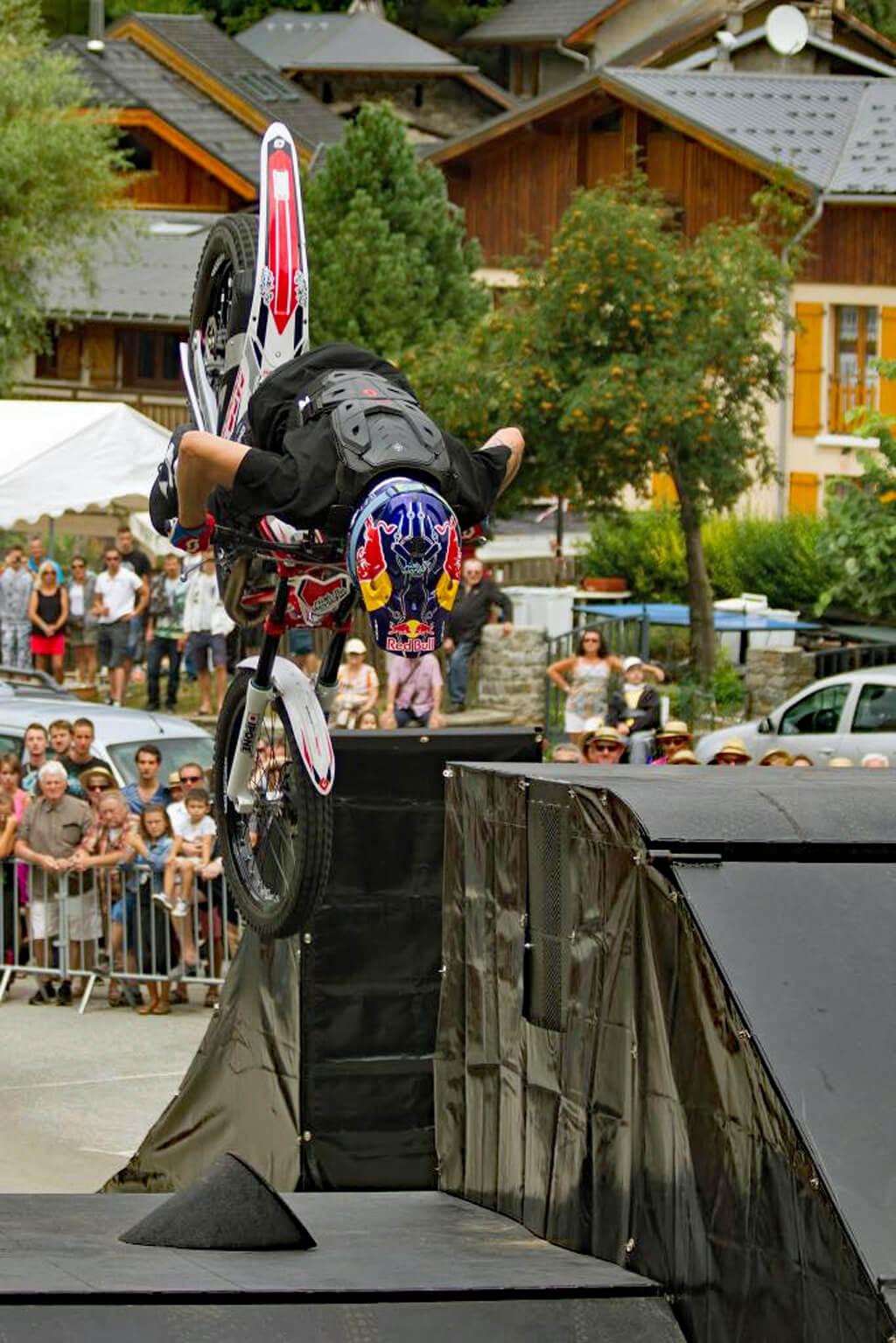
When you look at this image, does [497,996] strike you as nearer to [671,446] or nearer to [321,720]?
[321,720]

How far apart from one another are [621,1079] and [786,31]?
3918 cm

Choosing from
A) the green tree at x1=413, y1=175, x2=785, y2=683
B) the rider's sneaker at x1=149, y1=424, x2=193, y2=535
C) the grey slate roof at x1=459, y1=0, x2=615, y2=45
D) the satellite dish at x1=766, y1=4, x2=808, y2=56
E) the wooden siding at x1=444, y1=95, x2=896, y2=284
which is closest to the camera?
the rider's sneaker at x1=149, y1=424, x2=193, y2=535

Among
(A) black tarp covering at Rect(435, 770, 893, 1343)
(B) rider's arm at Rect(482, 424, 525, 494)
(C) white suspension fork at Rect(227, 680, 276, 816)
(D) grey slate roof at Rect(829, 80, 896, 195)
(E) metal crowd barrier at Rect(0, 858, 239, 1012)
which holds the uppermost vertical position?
(D) grey slate roof at Rect(829, 80, 896, 195)

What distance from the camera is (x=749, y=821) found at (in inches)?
232

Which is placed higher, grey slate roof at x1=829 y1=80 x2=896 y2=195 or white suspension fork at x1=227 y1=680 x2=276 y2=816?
grey slate roof at x1=829 y1=80 x2=896 y2=195

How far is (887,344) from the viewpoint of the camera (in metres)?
38.3

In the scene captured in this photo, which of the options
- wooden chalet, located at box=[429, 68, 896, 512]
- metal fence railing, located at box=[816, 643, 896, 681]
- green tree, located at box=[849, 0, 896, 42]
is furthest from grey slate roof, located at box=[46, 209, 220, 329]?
green tree, located at box=[849, 0, 896, 42]

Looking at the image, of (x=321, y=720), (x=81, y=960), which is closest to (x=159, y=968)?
(x=81, y=960)

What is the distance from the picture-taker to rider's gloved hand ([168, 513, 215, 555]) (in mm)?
7594

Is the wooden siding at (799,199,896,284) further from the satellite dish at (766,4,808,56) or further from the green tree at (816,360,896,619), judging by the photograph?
the green tree at (816,360,896,619)

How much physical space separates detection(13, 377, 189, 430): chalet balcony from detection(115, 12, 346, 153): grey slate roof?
39.1 ft

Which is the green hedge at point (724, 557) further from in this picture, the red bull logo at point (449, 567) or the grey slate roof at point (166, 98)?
the red bull logo at point (449, 567)

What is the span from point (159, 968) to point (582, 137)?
3205 centimetres

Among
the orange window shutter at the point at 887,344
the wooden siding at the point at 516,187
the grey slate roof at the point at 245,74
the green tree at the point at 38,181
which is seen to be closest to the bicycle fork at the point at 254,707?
the green tree at the point at 38,181
